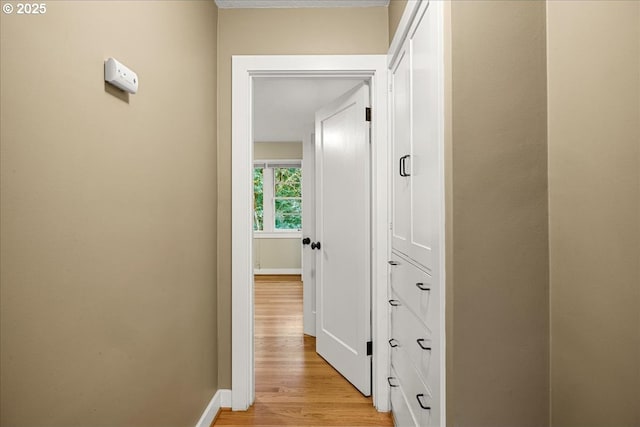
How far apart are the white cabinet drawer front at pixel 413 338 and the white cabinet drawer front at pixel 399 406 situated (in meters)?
0.21

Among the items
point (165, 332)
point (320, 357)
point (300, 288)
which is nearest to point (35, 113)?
point (165, 332)

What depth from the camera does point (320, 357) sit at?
3068mm

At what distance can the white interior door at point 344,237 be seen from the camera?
7.80 feet

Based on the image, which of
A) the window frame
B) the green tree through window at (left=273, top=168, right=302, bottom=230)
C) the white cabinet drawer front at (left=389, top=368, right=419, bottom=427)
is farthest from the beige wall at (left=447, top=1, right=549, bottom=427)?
the green tree through window at (left=273, top=168, right=302, bottom=230)

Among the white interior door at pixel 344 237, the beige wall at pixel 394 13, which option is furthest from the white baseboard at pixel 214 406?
the beige wall at pixel 394 13

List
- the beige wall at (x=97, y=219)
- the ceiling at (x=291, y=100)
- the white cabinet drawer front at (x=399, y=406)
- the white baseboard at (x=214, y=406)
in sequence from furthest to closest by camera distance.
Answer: the ceiling at (x=291, y=100)
the white baseboard at (x=214, y=406)
the white cabinet drawer front at (x=399, y=406)
the beige wall at (x=97, y=219)

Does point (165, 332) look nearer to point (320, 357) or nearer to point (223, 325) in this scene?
→ point (223, 325)

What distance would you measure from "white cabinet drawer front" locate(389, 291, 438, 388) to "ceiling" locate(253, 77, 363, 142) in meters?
1.54

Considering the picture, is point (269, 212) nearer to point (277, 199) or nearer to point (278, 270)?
point (277, 199)

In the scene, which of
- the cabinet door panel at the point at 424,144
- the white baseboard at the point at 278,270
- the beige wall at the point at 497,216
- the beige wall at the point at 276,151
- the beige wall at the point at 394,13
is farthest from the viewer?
the white baseboard at the point at 278,270

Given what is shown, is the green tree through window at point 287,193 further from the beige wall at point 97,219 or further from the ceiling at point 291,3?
the beige wall at point 97,219

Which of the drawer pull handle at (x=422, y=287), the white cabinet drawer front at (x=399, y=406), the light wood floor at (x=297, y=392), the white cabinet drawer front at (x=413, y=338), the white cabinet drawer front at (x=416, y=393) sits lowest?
the light wood floor at (x=297, y=392)

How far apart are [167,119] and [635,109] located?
154cm

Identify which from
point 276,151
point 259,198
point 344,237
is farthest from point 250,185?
point 259,198
